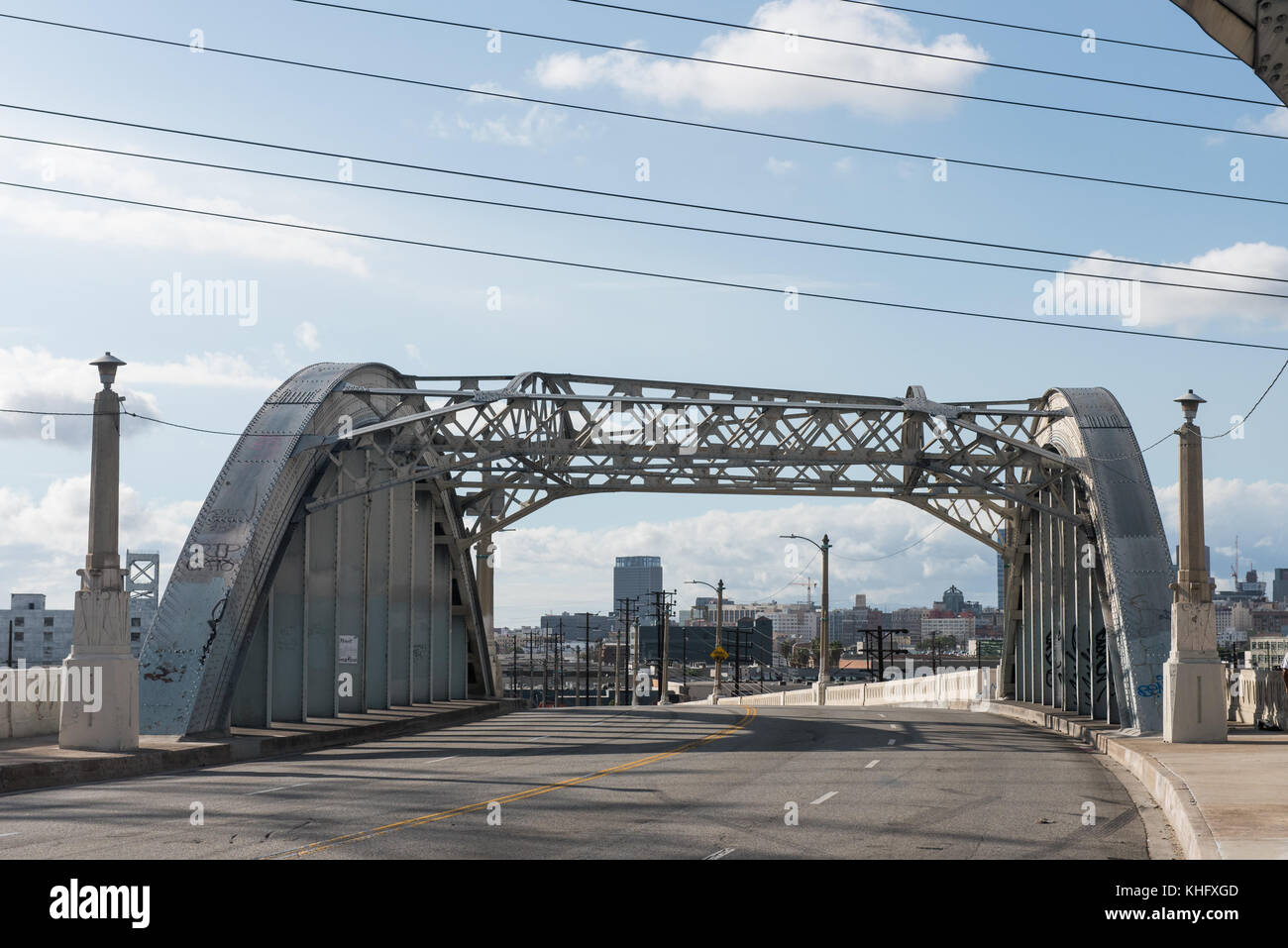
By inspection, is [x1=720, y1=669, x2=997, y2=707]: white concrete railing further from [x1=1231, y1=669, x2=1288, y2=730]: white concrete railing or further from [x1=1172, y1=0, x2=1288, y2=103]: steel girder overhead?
[x1=1172, y1=0, x2=1288, y2=103]: steel girder overhead

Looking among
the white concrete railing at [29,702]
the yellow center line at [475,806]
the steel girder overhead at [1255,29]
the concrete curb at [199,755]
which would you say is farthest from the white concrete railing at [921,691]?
the steel girder overhead at [1255,29]

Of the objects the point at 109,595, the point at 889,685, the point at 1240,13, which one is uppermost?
the point at 1240,13

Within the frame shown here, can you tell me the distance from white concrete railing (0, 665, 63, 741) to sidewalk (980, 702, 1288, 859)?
740 inches

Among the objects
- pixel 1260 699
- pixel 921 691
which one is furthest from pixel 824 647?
pixel 1260 699

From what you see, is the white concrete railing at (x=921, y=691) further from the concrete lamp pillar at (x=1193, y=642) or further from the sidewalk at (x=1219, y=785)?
the concrete lamp pillar at (x=1193, y=642)

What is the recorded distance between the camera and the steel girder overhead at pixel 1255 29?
10.3 metres

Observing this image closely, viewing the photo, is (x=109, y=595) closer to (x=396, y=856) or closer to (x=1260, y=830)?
(x=396, y=856)

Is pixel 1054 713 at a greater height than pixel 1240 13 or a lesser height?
lesser

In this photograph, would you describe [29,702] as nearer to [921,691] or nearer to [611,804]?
[611,804]

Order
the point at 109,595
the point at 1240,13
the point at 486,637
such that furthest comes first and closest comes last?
the point at 486,637 → the point at 109,595 → the point at 1240,13
